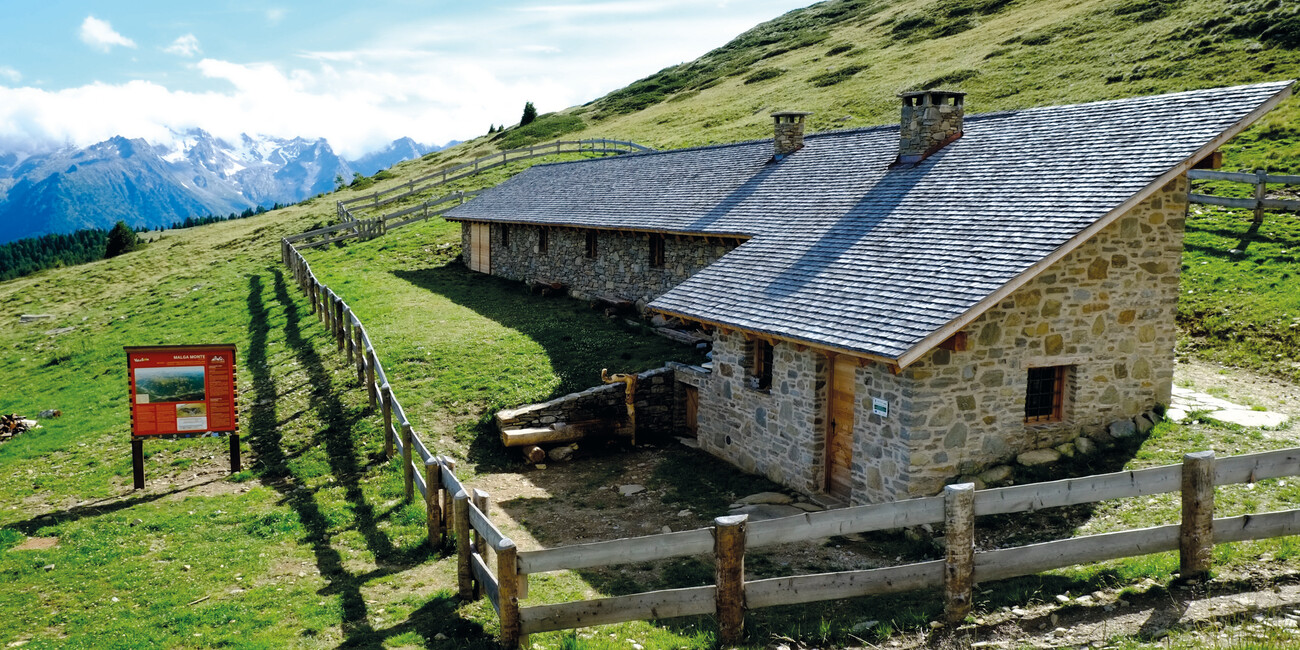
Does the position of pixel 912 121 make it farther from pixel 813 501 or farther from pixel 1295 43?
pixel 1295 43

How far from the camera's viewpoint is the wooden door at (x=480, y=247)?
3356cm

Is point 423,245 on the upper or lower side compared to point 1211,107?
lower

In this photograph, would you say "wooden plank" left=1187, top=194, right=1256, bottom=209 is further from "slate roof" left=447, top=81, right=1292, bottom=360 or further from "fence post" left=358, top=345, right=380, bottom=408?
"fence post" left=358, top=345, right=380, bottom=408

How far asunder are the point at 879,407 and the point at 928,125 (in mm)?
7846

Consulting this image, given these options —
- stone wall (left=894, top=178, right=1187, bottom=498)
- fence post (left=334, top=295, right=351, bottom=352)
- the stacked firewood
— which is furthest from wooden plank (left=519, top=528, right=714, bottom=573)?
the stacked firewood

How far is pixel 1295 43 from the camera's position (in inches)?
1496

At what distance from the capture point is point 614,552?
7844 millimetres

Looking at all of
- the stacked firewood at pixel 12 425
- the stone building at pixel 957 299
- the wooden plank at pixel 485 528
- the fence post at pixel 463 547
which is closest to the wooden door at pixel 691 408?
the stone building at pixel 957 299

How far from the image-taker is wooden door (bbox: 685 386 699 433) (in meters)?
17.7

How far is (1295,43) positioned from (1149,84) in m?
5.87

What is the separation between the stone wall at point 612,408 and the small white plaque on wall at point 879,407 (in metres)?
5.87

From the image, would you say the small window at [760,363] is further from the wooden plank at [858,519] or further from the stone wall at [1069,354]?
the wooden plank at [858,519]

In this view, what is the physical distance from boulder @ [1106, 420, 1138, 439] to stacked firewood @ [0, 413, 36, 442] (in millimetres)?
21463

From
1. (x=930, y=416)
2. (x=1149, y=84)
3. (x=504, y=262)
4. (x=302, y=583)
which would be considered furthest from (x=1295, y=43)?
(x=302, y=583)
